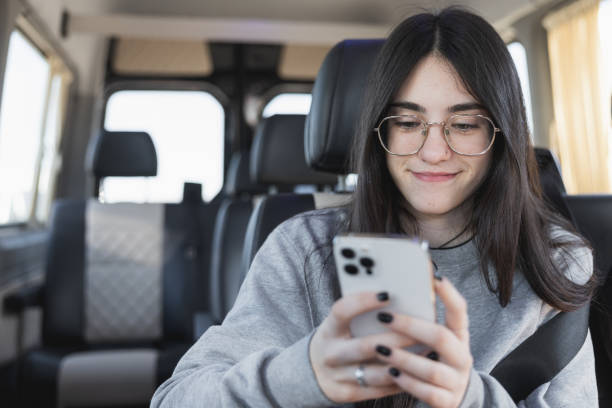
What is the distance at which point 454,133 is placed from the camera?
88 centimetres

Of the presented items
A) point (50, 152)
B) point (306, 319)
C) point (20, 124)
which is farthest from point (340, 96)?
point (50, 152)

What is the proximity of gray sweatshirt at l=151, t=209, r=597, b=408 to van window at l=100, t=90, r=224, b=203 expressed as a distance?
3006mm

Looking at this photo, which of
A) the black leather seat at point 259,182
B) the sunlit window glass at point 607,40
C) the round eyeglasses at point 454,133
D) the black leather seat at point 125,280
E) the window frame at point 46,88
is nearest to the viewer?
the round eyeglasses at point 454,133

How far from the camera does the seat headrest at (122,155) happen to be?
2.49 m

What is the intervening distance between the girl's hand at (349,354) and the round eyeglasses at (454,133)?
0.41 metres

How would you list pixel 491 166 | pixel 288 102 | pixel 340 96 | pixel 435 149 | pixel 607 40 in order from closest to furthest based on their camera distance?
pixel 435 149 → pixel 491 166 → pixel 340 96 → pixel 607 40 → pixel 288 102

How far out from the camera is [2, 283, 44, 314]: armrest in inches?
90.4

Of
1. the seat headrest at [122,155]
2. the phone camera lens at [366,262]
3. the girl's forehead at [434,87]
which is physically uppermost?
the seat headrest at [122,155]

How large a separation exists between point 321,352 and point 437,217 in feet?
1.62

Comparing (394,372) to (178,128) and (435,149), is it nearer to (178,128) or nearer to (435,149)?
(435,149)

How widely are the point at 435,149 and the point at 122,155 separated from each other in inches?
78.0

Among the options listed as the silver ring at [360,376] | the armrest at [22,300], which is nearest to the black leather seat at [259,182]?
the silver ring at [360,376]

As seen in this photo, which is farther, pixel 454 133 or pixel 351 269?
pixel 454 133

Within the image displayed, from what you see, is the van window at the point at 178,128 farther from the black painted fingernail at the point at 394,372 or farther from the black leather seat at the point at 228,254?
the black painted fingernail at the point at 394,372
